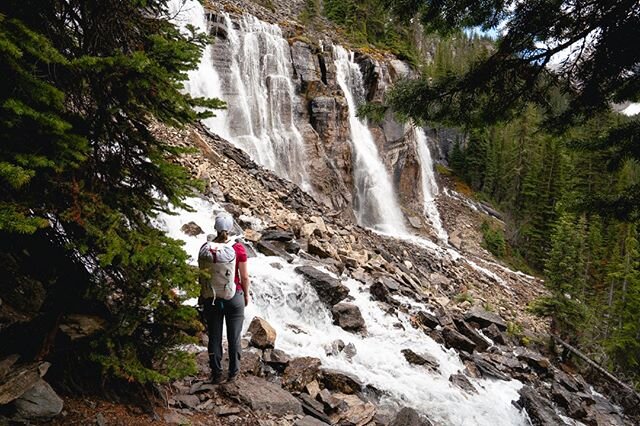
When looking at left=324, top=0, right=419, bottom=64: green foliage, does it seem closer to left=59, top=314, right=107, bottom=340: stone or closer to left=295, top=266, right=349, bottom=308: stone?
left=295, top=266, right=349, bottom=308: stone

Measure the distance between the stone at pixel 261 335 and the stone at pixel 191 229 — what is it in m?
4.11

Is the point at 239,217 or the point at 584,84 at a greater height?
the point at 584,84

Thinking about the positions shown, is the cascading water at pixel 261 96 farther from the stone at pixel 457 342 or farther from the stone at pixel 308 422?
the stone at pixel 308 422

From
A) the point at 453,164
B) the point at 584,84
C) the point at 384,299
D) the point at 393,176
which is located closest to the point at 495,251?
the point at 393,176

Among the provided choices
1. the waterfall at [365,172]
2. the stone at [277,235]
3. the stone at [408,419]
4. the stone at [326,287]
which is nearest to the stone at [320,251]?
the stone at [277,235]

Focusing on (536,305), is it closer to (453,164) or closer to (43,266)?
(43,266)

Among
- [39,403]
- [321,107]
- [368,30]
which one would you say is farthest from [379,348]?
[368,30]

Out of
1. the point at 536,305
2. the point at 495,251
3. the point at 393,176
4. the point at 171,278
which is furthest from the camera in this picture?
the point at 495,251

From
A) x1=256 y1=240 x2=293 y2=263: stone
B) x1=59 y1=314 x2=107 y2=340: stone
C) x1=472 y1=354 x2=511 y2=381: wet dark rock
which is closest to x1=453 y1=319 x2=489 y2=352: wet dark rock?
x1=472 y1=354 x2=511 y2=381: wet dark rock

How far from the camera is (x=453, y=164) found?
52.3 metres

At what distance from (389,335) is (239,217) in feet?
18.9

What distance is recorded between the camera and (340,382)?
20.6 ft

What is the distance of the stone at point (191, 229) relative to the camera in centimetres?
1006

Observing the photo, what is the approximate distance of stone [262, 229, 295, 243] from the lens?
37.2 feet
